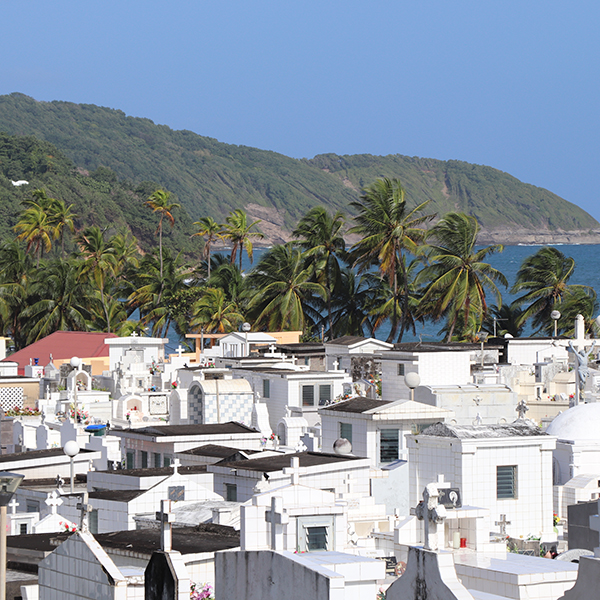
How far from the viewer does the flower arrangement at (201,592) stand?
15666 mm

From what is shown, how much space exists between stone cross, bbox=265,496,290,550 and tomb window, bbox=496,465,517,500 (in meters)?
14.5

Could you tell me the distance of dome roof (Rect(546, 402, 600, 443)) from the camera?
30484 mm

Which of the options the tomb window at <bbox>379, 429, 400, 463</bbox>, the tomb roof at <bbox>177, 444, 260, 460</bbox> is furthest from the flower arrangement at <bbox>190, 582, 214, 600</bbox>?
the tomb window at <bbox>379, 429, 400, 463</bbox>

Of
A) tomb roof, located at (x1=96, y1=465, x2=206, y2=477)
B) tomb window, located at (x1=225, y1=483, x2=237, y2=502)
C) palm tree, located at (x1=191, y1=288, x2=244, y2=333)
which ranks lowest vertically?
tomb window, located at (x1=225, y1=483, x2=237, y2=502)

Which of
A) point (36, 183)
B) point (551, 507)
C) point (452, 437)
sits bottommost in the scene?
point (551, 507)

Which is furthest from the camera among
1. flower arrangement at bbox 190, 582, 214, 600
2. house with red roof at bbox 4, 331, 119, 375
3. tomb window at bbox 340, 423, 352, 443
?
house with red roof at bbox 4, 331, 119, 375

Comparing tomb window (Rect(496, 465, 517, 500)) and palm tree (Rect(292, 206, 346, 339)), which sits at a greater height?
palm tree (Rect(292, 206, 346, 339))

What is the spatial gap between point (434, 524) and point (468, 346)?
46258mm

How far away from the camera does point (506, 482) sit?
89.0 feet

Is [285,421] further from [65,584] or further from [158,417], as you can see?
[65,584]

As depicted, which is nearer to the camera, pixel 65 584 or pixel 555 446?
pixel 65 584

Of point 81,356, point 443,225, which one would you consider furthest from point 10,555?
point 443,225

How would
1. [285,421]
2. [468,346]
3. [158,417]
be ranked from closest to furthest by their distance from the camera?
[285,421]
[158,417]
[468,346]

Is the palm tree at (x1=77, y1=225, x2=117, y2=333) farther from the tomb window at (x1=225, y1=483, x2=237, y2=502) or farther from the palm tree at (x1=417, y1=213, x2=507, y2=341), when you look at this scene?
the tomb window at (x1=225, y1=483, x2=237, y2=502)
